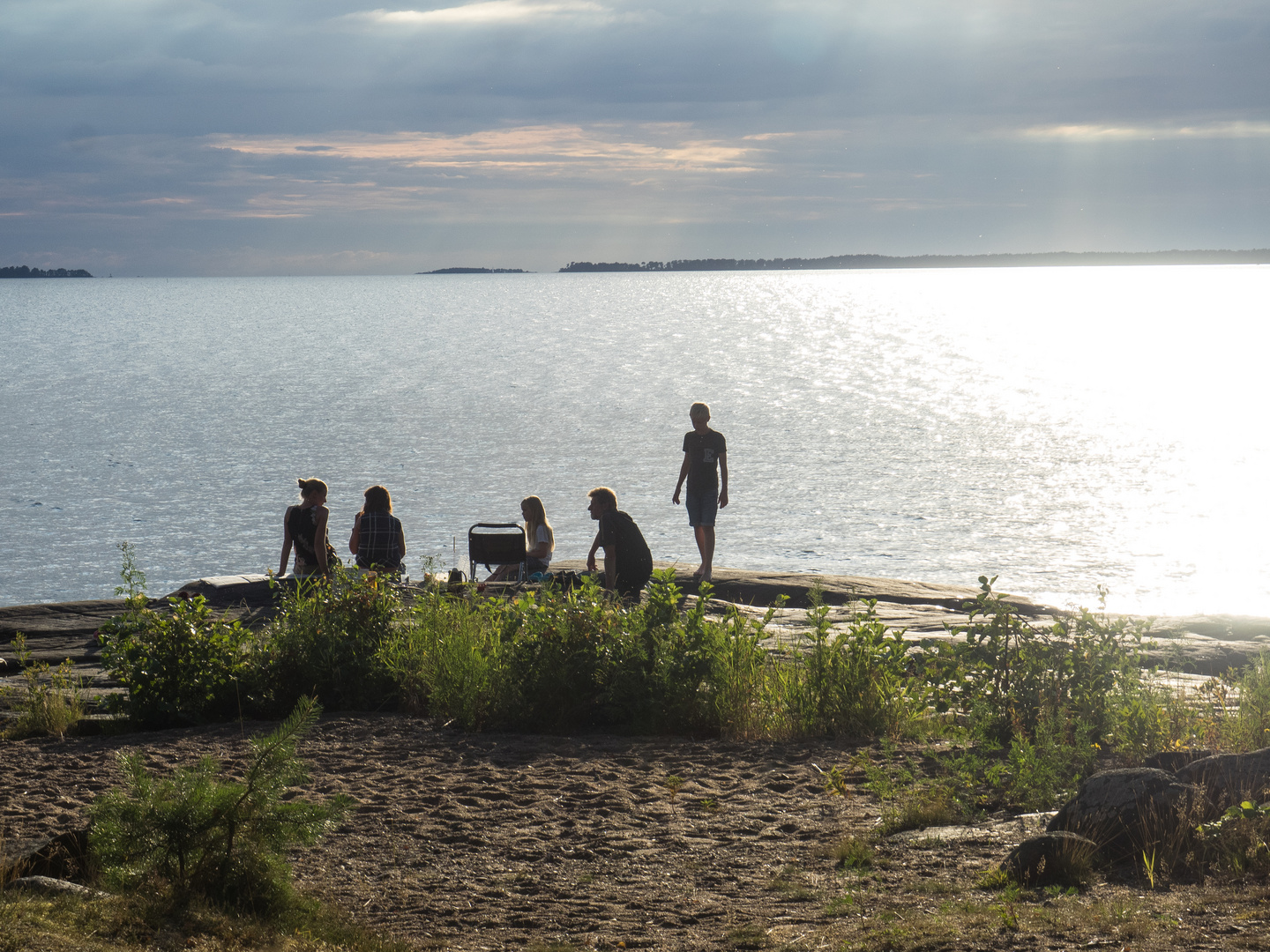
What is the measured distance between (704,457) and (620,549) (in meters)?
2.15

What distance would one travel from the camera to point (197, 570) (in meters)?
22.6

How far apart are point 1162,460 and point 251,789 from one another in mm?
40274

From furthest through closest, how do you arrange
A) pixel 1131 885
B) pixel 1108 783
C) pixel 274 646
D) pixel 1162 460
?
pixel 1162 460 < pixel 274 646 < pixel 1108 783 < pixel 1131 885

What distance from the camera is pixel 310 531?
11453mm

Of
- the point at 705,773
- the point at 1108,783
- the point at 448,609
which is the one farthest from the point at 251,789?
the point at 448,609

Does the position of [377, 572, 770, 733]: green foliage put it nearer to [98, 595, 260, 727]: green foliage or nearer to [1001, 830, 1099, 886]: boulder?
[98, 595, 260, 727]: green foliage

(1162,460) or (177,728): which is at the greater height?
(1162,460)

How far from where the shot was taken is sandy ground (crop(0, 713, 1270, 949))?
4.09 m

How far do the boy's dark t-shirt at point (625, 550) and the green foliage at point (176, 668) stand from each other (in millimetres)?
4011

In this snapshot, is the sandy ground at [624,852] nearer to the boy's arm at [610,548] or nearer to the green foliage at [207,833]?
the green foliage at [207,833]

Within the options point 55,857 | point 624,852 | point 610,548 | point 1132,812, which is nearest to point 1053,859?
point 1132,812

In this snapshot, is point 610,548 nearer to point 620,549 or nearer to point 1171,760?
point 620,549

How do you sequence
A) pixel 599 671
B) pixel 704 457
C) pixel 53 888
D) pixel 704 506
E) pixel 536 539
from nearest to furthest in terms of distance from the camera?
pixel 53 888
pixel 599 671
pixel 536 539
pixel 704 457
pixel 704 506

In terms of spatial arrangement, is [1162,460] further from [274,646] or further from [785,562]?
[274,646]
